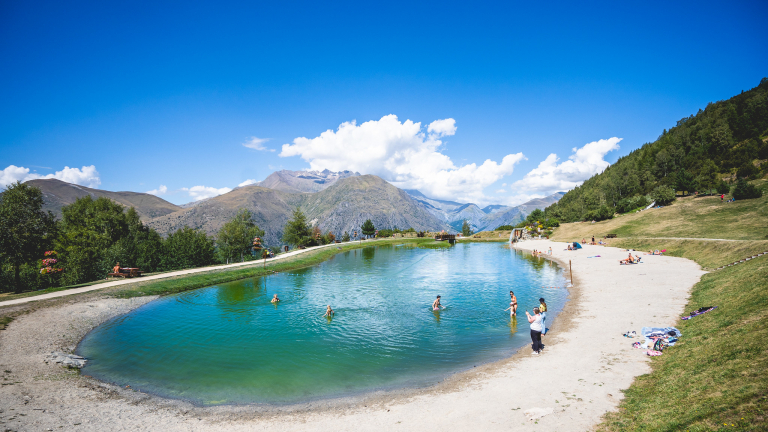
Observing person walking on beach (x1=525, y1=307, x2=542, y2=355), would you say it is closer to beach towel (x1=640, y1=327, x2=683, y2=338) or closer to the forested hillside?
beach towel (x1=640, y1=327, x2=683, y2=338)

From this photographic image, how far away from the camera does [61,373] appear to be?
18328 millimetres

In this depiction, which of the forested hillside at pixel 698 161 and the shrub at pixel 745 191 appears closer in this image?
the shrub at pixel 745 191

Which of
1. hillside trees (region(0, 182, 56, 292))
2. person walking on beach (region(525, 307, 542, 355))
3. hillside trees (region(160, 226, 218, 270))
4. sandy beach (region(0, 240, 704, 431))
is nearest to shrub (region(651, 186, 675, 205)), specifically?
sandy beach (region(0, 240, 704, 431))

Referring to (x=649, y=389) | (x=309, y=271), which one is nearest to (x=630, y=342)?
(x=649, y=389)

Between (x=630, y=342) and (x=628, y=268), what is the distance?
32053 millimetres

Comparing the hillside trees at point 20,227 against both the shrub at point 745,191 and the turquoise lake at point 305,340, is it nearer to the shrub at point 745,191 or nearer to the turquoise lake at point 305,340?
the turquoise lake at point 305,340

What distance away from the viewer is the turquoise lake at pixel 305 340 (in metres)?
17.8

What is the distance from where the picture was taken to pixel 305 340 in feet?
81.9

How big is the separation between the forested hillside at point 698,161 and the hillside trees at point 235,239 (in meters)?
125

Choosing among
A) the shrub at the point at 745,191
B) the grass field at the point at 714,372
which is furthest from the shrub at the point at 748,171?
the grass field at the point at 714,372

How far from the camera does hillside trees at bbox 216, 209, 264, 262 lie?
91.4m

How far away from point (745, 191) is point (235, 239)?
132 m

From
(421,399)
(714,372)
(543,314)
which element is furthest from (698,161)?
(421,399)

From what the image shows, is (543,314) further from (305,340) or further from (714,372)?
(305,340)
